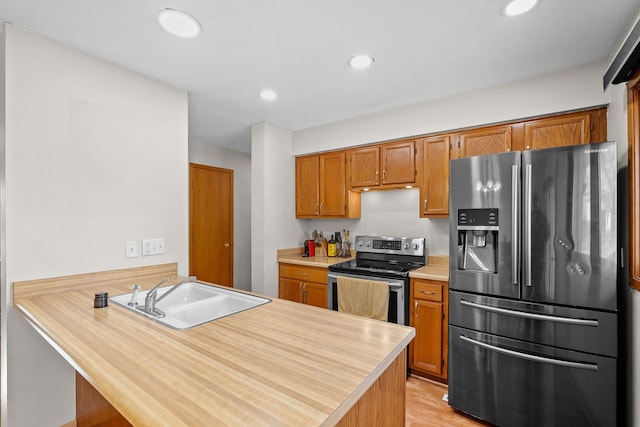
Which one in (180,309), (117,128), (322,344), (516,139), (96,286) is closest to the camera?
(322,344)

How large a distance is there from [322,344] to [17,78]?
2.22 m

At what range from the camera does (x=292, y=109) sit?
2998mm

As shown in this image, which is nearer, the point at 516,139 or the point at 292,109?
the point at 516,139

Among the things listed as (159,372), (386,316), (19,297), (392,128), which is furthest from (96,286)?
(392,128)

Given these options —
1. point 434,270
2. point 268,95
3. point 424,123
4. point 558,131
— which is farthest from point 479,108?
point 268,95

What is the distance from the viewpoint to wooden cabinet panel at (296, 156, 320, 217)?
3.59 meters

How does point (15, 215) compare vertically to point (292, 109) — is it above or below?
below

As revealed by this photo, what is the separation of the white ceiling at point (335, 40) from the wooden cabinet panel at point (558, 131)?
0.38m

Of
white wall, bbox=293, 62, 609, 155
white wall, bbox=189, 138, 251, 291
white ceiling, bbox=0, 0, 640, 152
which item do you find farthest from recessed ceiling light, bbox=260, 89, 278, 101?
white wall, bbox=189, 138, 251, 291

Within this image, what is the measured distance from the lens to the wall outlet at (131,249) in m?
2.13

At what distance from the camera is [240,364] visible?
905mm

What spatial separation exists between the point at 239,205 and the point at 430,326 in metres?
3.39

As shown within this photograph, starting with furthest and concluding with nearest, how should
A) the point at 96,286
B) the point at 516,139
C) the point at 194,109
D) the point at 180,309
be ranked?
1. the point at 194,109
2. the point at 516,139
3. the point at 96,286
4. the point at 180,309

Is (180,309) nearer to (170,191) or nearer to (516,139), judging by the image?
(170,191)
